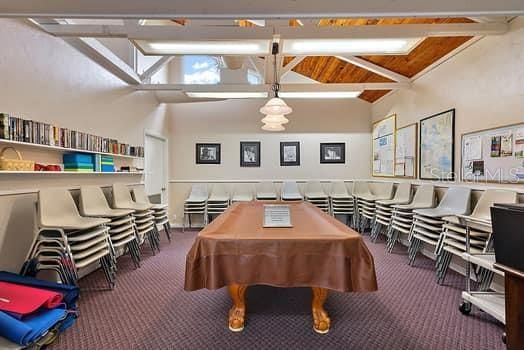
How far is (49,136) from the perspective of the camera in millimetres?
2717

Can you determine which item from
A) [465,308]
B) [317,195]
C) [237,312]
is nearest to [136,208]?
[237,312]

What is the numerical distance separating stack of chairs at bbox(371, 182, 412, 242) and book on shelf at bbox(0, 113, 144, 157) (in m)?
4.31

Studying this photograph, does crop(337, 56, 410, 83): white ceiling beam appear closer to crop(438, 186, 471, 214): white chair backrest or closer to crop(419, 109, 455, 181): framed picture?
crop(419, 109, 455, 181): framed picture

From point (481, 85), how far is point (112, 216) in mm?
4443

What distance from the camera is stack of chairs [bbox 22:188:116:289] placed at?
8.09 ft

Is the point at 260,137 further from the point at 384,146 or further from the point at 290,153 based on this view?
the point at 384,146

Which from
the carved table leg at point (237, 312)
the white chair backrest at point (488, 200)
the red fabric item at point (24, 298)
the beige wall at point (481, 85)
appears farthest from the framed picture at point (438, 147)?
the red fabric item at point (24, 298)

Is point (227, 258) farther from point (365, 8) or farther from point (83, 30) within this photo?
point (83, 30)

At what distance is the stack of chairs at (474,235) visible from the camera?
8.32 ft

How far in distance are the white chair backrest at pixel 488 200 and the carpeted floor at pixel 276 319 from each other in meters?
0.81

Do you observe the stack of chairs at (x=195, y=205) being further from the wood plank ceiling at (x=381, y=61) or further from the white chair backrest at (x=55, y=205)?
the wood plank ceiling at (x=381, y=61)

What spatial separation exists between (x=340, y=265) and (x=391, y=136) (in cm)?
424

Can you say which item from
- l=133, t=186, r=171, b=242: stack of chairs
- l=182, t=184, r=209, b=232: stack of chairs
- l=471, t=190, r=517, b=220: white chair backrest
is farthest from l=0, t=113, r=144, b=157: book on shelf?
l=471, t=190, r=517, b=220: white chair backrest

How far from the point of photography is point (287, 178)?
253 inches
